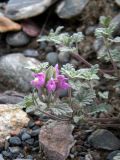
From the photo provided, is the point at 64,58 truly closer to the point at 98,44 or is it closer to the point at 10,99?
the point at 98,44

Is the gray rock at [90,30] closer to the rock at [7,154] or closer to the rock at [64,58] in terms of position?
the rock at [64,58]

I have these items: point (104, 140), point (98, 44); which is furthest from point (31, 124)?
point (98, 44)

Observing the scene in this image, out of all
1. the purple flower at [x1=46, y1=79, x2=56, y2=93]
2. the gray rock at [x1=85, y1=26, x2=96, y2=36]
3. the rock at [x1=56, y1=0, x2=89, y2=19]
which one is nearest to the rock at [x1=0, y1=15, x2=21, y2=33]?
the rock at [x1=56, y1=0, x2=89, y2=19]

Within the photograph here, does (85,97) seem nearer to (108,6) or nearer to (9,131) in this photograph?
(9,131)

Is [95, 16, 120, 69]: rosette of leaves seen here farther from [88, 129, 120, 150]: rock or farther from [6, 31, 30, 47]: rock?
[6, 31, 30, 47]: rock

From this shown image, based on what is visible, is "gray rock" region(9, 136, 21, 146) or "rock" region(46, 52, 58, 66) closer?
"gray rock" region(9, 136, 21, 146)
